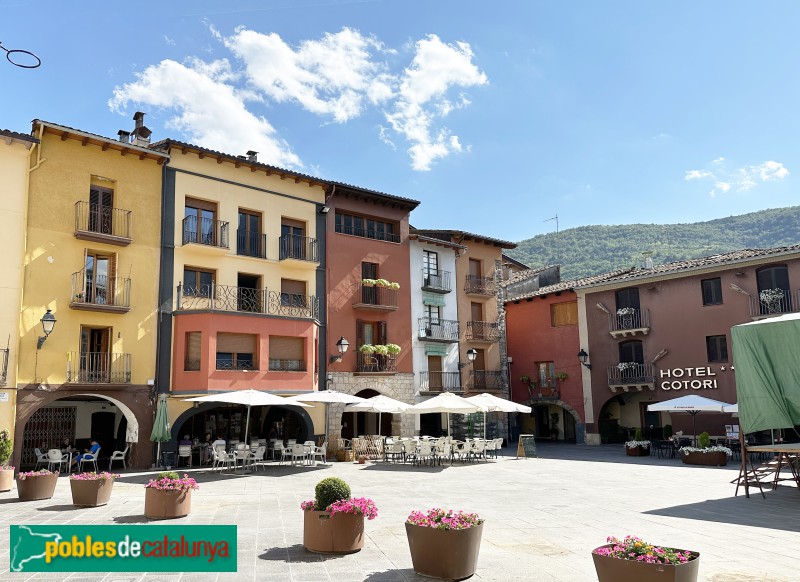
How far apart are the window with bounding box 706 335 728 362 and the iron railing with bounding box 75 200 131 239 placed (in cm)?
2564

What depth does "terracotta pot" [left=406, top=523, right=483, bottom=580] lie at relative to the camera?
23.8 feet

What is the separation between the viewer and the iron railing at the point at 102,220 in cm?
2112

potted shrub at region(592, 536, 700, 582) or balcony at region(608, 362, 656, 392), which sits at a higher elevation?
balcony at region(608, 362, 656, 392)

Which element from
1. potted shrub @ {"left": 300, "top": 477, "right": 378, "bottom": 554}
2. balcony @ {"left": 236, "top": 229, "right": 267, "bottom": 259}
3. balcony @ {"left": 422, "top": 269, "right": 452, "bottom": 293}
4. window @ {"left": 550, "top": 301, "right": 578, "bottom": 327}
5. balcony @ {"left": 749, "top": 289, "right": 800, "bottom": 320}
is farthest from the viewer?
window @ {"left": 550, "top": 301, "right": 578, "bottom": 327}

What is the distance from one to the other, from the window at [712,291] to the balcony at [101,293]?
83.3 feet

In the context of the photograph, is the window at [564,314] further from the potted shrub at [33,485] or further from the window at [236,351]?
the potted shrub at [33,485]

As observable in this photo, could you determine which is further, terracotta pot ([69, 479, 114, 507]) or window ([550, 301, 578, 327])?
window ([550, 301, 578, 327])

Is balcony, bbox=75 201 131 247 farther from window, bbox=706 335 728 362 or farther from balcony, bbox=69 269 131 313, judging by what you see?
window, bbox=706 335 728 362

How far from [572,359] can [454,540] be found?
2893cm

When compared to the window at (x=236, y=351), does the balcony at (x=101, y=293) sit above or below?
above

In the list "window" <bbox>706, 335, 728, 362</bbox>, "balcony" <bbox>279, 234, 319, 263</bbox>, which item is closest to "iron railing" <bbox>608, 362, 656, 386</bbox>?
"window" <bbox>706, 335, 728, 362</bbox>

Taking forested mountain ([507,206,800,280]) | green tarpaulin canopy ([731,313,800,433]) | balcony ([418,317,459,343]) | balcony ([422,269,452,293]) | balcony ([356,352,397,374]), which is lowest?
green tarpaulin canopy ([731,313,800,433])

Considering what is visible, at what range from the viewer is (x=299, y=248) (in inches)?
1056

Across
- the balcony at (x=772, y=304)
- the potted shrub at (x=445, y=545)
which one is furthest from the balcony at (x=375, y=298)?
the potted shrub at (x=445, y=545)
